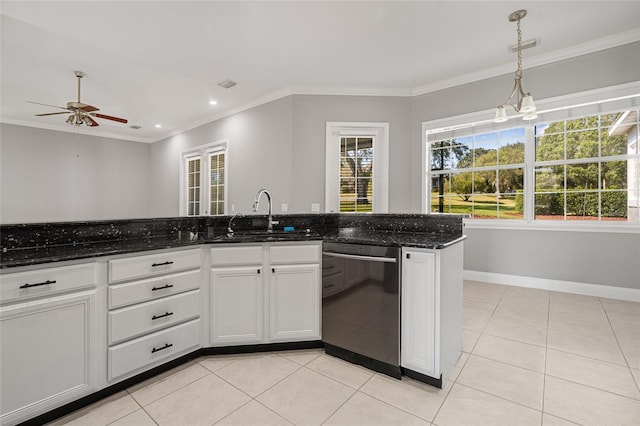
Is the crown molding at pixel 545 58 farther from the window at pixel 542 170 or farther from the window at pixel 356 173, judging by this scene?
the window at pixel 356 173

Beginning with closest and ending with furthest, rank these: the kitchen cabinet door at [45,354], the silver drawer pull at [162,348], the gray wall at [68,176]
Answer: the kitchen cabinet door at [45,354] → the silver drawer pull at [162,348] → the gray wall at [68,176]

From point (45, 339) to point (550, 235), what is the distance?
4.82m

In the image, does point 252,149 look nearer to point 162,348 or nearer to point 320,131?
point 320,131

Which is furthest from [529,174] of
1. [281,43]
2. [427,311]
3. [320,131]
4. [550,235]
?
[281,43]

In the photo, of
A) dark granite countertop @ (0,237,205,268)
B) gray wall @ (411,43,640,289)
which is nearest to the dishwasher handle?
dark granite countertop @ (0,237,205,268)

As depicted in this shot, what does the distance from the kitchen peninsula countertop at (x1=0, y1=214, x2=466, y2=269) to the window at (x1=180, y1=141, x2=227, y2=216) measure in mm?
3011

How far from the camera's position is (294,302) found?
2.15 metres

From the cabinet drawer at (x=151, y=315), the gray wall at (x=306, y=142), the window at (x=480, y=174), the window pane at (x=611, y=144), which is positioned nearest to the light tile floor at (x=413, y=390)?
the cabinet drawer at (x=151, y=315)

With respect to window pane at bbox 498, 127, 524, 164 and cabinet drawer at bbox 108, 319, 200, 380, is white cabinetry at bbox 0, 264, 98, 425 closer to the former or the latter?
cabinet drawer at bbox 108, 319, 200, 380

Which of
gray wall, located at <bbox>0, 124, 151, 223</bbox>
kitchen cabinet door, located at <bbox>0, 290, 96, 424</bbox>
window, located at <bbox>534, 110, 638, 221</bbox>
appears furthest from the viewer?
gray wall, located at <bbox>0, 124, 151, 223</bbox>

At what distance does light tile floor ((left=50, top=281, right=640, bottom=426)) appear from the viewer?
1.51 metres

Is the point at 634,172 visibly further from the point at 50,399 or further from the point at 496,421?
the point at 50,399

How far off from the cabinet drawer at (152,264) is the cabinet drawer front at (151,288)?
5 centimetres

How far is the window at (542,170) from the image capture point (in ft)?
10.9
